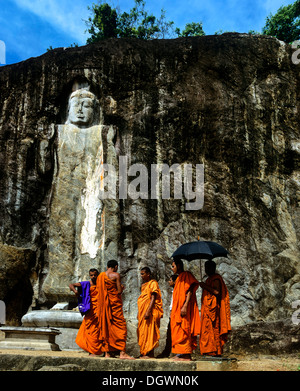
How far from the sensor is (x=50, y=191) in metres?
11.2

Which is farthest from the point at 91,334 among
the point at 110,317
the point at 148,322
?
the point at 148,322

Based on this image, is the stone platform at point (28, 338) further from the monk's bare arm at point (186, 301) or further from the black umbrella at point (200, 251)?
the black umbrella at point (200, 251)

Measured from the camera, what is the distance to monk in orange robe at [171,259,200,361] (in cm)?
665

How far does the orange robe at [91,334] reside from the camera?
7191 mm

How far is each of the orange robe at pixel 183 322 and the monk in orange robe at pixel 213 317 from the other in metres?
0.14

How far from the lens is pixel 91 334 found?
23.8 ft

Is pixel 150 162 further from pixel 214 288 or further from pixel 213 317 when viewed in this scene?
pixel 213 317

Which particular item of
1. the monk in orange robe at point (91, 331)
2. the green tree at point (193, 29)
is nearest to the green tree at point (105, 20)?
the green tree at point (193, 29)

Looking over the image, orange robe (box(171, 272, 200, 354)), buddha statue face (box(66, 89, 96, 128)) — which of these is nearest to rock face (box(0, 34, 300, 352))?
buddha statue face (box(66, 89, 96, 128))

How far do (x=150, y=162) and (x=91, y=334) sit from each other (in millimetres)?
5191

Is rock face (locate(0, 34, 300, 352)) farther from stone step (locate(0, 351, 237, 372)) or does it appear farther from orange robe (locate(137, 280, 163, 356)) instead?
stone step (locate(0, 351, 237, 372))

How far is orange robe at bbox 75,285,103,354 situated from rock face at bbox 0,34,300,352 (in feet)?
7.97

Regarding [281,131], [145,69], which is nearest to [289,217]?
[281,131]

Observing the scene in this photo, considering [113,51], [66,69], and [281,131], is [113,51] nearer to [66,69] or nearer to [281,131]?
[66,69]
